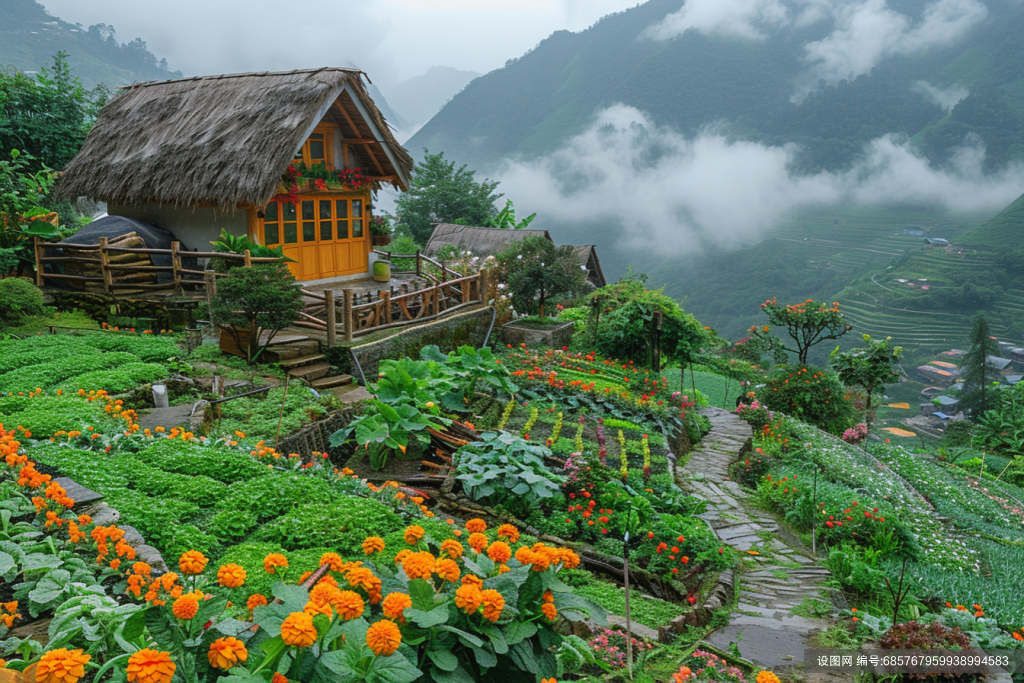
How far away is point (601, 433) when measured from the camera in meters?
7.91

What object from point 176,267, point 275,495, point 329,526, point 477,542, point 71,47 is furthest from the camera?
point 71,47

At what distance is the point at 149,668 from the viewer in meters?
1.82

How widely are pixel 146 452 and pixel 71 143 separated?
1762 centimetres

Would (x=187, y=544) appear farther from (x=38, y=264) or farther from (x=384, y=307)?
(x=38, y=264)

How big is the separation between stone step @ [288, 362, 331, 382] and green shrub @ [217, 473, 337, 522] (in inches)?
187

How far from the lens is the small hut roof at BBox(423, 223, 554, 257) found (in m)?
28.8

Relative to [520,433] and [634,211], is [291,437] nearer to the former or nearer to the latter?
[520,433]

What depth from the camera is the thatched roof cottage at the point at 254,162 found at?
11.9m

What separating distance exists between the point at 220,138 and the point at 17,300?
16.0 ft

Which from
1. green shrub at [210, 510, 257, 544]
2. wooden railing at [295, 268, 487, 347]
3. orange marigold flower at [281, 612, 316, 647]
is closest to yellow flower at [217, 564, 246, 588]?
orange marigold flower at [281, 612, 316, 647]

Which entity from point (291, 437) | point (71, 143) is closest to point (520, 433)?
point (291, 437)

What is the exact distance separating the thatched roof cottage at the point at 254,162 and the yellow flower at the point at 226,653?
35.2 ft

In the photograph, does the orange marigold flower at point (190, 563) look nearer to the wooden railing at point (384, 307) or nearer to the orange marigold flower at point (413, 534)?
the orange marigold flower at point (413, 534)

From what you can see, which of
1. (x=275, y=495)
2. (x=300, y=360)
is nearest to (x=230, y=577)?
(x=275, y=495)
